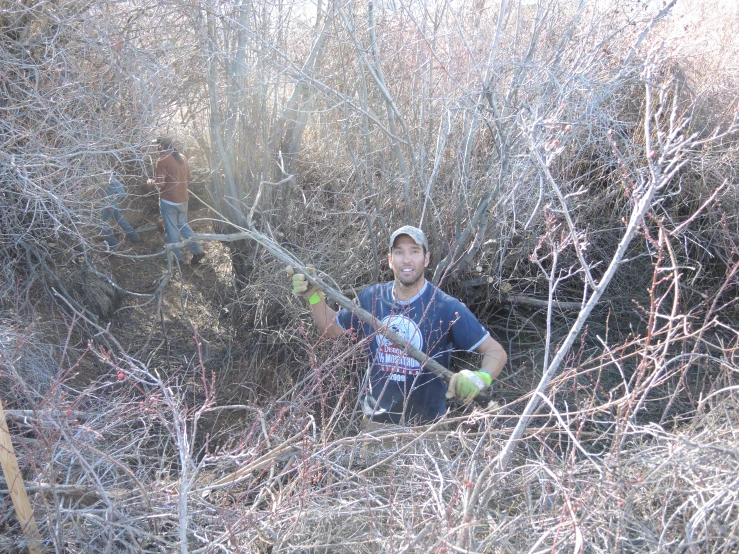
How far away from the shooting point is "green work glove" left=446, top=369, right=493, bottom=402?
279 centimetres

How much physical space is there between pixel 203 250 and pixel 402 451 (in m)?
4.68

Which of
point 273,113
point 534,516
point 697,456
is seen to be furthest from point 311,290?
point 273,113

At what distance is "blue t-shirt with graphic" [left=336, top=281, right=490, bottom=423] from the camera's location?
3166mm

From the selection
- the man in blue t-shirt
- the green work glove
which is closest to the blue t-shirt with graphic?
the man in blue t-shirt

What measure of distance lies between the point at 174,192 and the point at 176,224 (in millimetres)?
409

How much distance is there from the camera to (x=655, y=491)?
195 cm

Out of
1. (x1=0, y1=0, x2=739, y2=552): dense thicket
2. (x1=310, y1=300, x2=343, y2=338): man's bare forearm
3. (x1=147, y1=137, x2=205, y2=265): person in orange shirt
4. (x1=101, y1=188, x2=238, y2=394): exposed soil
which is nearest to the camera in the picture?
(x1=310, y1=300, x2=343, y2=338): man's bare forearm

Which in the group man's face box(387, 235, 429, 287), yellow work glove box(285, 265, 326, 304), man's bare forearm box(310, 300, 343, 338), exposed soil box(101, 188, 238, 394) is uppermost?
man's face box(387, 235, 429, 287)

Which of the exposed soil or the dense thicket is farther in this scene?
the exposed soil

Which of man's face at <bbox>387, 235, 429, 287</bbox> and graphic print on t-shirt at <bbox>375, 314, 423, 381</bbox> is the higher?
man's face at <bbox>387, 235, 429, 287</bbox>

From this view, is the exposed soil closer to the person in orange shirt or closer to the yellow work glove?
the person in orange shirt

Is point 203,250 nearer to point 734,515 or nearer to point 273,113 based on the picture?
point 273,113

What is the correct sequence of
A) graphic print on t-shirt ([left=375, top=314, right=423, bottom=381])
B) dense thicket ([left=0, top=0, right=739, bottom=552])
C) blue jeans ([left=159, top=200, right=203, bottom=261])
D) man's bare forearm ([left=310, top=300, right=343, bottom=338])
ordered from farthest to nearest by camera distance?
blue jeans ([left=159, top=200, right=203, bottom=261]) < dense thicket ([left=0, top=0, right=739, bottom=552]) < man's bare forearm ([left=310, top=300, right=343, bottom=338]) < graphic print on t-shirt ([left=375, top=314, right=423, bottom=381])

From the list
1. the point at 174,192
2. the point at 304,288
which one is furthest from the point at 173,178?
the point at 304,288
